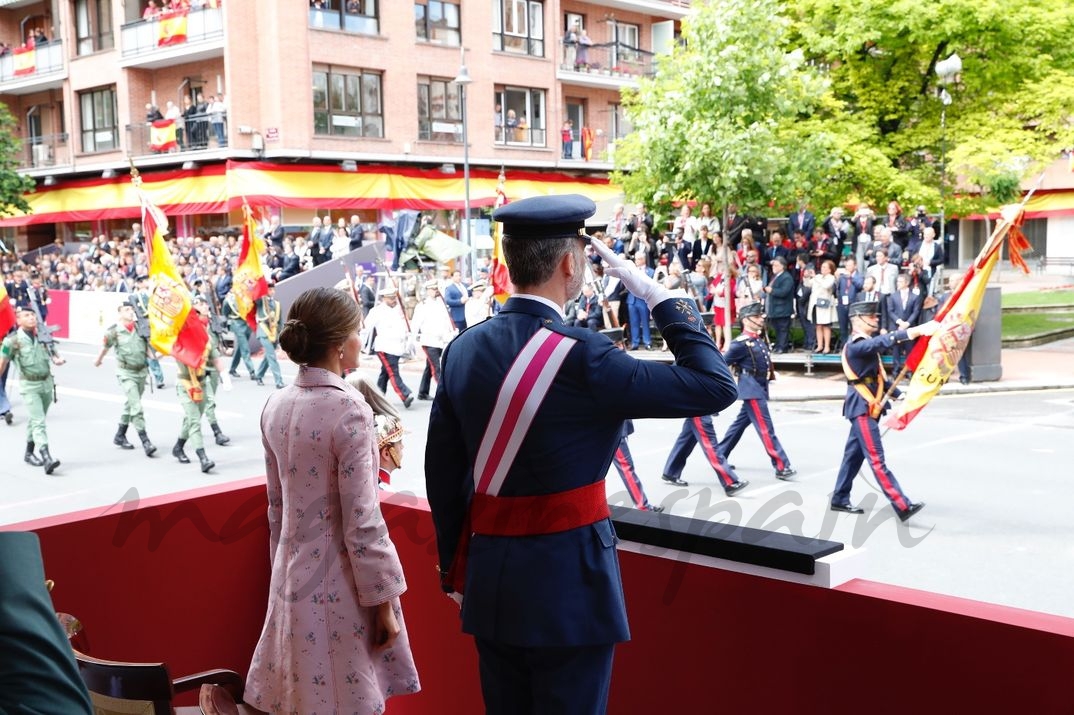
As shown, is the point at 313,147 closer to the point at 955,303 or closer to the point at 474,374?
the point at 955,303

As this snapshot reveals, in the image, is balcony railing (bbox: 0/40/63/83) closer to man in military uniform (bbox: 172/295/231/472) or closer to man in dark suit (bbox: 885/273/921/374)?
man in military uniform (bbox: 172/295/231/472)

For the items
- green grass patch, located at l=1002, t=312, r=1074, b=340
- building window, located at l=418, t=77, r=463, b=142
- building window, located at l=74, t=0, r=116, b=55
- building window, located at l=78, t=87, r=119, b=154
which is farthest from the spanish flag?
building window, located at l=74, t=0, r=116, b=55

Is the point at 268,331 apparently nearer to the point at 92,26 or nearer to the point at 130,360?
the point at 130,360

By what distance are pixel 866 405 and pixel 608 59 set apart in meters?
33.6

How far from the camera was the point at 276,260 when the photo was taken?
27.2m

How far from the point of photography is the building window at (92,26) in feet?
121

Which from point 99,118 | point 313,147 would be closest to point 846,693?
point 313,147

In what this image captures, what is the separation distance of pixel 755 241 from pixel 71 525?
19155 mm

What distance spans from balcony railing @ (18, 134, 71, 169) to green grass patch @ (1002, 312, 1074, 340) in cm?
3080

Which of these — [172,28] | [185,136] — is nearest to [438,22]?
[172,28]

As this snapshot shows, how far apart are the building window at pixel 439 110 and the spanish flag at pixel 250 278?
18393 mm

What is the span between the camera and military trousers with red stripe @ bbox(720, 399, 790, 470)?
1120cm

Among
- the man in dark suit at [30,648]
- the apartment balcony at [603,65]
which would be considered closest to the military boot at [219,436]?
the man in dark suit at [30,648]

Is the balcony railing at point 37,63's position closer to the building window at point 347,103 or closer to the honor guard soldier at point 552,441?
the building window at point 347,103
